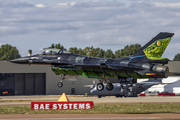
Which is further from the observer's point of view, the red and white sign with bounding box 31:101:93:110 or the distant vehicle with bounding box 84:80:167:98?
the distant vehicle with bounding box 84:80:167:98

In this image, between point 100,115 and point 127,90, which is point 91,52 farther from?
point 100,115

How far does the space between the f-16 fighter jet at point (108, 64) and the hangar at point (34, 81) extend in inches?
1752

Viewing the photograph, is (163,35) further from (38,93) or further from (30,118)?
(38,93)

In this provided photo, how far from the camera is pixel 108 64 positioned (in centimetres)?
3447

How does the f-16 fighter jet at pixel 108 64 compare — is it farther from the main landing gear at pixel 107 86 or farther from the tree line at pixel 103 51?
the tree line at pixel 103 51

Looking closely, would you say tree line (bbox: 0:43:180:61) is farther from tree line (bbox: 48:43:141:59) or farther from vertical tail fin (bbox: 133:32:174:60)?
vertical tail fin (bbox: 133:32:174:60)

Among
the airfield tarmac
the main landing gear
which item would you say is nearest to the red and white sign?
the airfield tarmac

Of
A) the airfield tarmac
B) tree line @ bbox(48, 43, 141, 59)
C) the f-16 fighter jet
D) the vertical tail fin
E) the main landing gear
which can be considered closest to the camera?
the airfield tarmac

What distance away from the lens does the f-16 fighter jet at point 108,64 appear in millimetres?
34219

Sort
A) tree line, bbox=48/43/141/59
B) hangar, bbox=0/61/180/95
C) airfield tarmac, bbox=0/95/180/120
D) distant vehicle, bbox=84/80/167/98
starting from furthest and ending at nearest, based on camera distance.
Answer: tree line, bbox=48/43/141/59, hangar, bbox=0/61/180/95, distant vehicle, bbox=84/80/167/98, airfield tarmac, bbox=0/95/180/120

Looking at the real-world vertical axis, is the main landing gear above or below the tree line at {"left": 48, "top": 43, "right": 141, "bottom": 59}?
below

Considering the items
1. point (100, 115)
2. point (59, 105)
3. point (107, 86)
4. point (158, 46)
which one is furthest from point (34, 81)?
point (158, 46)

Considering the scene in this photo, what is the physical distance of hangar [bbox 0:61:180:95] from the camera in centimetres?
8000

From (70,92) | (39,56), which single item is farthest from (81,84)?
(39,56)
